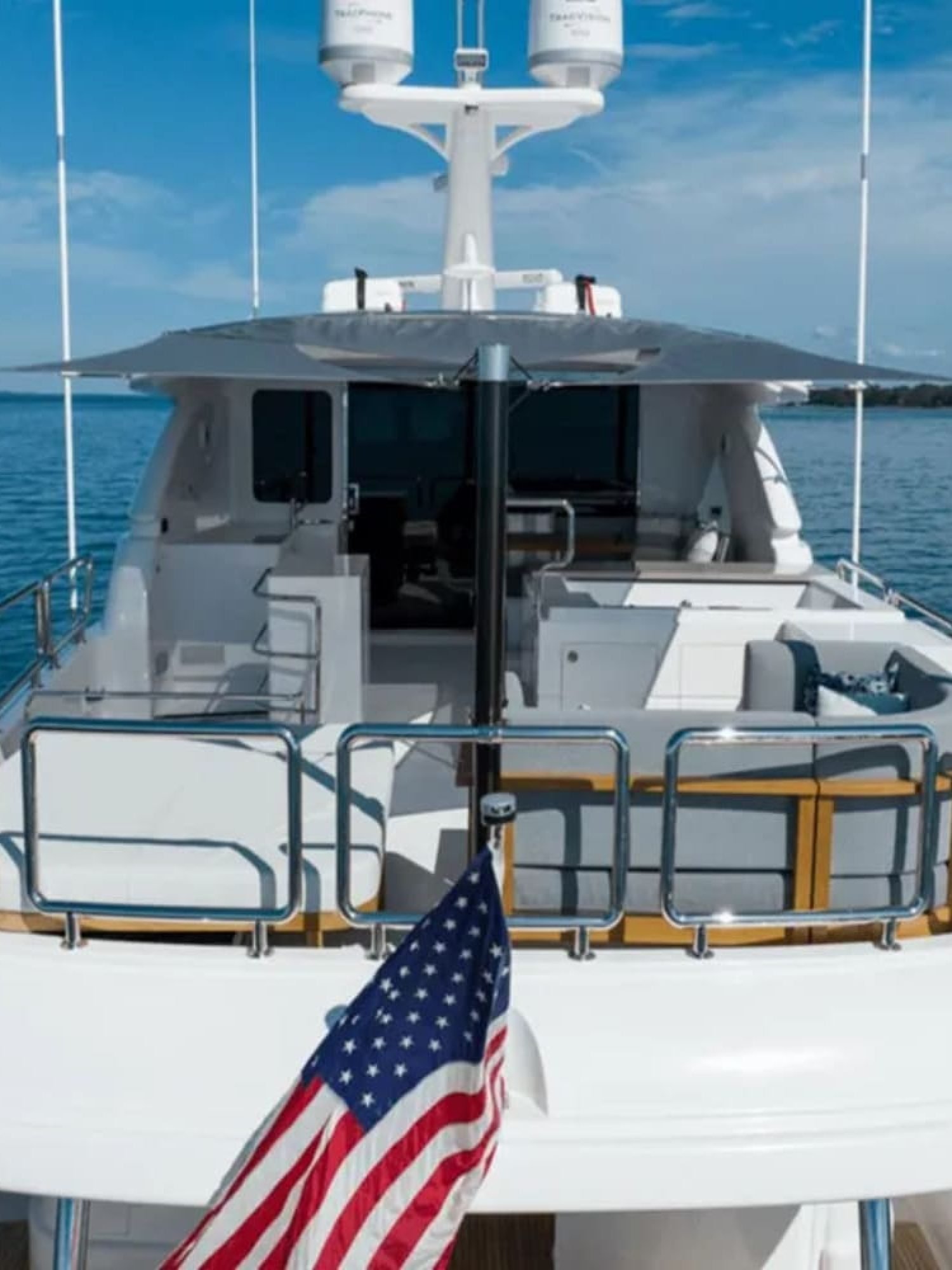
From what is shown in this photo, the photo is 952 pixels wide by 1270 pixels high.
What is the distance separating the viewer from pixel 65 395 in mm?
8281

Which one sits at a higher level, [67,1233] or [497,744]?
[497,744]

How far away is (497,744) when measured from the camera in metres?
3.34

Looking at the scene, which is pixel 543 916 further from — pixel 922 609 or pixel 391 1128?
pixel 922 609

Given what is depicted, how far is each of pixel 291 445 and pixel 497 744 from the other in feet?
17.4

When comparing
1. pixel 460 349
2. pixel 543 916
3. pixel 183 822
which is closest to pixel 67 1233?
pixel 183 822

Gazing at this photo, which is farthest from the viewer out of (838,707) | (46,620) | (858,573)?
(858,573)

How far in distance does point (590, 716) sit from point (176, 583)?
366cm

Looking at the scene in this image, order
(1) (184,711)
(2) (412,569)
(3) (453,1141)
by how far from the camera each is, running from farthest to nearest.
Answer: (2) (412,569)
(1) (184,711)
(3) (453,1141)

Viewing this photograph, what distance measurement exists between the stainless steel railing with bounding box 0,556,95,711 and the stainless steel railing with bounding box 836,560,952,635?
3.26m

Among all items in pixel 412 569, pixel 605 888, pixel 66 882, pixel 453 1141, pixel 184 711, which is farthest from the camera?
pixel 412 569

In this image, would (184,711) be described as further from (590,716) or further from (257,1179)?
(257,1179)

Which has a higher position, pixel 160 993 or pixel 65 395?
pixel 65 395

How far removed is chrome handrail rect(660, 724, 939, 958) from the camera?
3.22 metres

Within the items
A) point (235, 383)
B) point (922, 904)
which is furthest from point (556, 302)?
point (922, 904)
